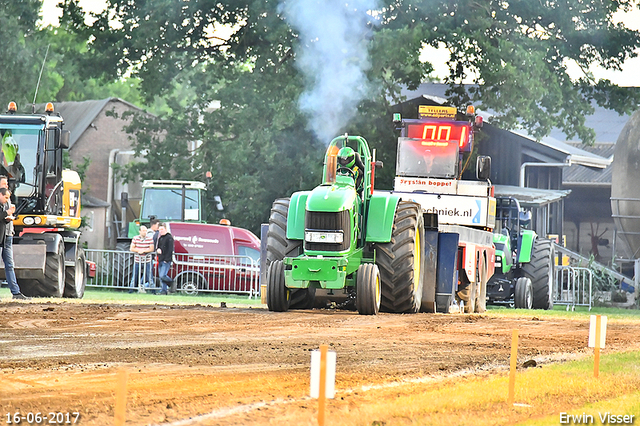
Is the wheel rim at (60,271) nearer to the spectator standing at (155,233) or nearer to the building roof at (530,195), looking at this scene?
the spectator standing at (155,233)

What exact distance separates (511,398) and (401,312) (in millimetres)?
8788

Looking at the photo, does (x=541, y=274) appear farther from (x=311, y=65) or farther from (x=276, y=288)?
(x=276, y=288)

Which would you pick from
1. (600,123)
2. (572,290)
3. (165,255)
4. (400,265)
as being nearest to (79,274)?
(165,255)

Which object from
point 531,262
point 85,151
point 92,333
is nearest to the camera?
point 92,333

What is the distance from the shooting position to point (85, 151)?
5491cm

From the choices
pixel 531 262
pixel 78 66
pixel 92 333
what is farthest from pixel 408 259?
pixel 78 66

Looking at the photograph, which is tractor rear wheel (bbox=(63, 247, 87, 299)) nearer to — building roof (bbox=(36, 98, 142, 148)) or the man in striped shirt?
the man in striped shirt

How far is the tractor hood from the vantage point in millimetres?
15305

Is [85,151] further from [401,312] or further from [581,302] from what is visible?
[401,312]

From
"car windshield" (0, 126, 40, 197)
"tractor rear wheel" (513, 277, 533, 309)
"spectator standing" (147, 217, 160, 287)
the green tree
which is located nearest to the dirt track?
"car windshield" (0, 126, 40, 197)

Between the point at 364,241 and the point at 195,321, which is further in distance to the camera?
the point at 364,241

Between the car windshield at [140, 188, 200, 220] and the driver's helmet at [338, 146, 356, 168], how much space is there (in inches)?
669

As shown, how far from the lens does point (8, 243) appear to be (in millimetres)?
17969

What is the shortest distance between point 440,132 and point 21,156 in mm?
8092
